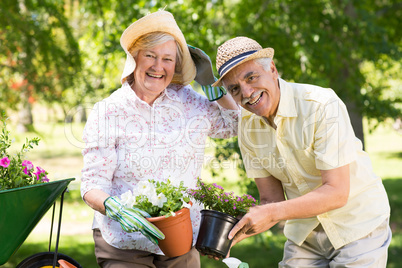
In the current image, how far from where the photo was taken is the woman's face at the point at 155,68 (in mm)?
2467

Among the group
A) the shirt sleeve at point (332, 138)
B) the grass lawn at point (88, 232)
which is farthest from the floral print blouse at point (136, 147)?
the shirt sleeve at point (332, 138)

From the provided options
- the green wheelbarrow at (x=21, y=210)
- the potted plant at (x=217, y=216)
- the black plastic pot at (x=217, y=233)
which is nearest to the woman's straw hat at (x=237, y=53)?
the potted plant at (x=217, y=216)

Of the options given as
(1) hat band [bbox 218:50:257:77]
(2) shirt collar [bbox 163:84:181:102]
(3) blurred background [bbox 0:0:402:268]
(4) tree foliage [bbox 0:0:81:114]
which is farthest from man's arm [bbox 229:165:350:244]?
(4) tree foliage [bbox 0:0:81:114]

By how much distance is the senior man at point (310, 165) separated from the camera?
2162 millimetres

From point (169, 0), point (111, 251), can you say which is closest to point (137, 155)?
point (111, 251)

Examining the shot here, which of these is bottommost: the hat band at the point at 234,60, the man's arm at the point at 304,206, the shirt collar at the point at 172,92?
the man's arm at the point at 304,206

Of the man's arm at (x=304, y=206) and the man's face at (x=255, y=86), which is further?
the man's face at (x=255, y=86)

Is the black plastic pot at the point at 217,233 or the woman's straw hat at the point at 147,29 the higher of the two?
the woman's straw hat at the point at 147,29

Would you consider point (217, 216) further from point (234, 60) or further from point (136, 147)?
point (234, 60)

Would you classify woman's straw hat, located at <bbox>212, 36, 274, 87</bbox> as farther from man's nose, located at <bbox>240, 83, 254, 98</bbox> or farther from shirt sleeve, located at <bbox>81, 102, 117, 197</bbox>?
shirt sleeve, located at <bbox>81, 102, 117, 197</bbox>

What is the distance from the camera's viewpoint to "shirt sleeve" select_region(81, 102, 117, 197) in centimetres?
235

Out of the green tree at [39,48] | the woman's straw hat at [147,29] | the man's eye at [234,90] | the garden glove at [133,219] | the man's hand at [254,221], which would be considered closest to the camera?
the garden glove at [133,219]

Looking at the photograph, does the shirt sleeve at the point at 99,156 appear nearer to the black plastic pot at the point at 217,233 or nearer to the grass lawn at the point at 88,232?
the grass lawn at the point at 88,232

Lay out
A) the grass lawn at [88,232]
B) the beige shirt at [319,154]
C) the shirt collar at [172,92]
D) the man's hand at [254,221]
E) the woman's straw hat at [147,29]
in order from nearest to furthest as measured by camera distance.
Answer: the man's hand at [254,221]
the beige shirt at [319,154]
the woman's straw hat at [147,29]
the shirt collar at [172,92]
the grass lawn at [88,232]
